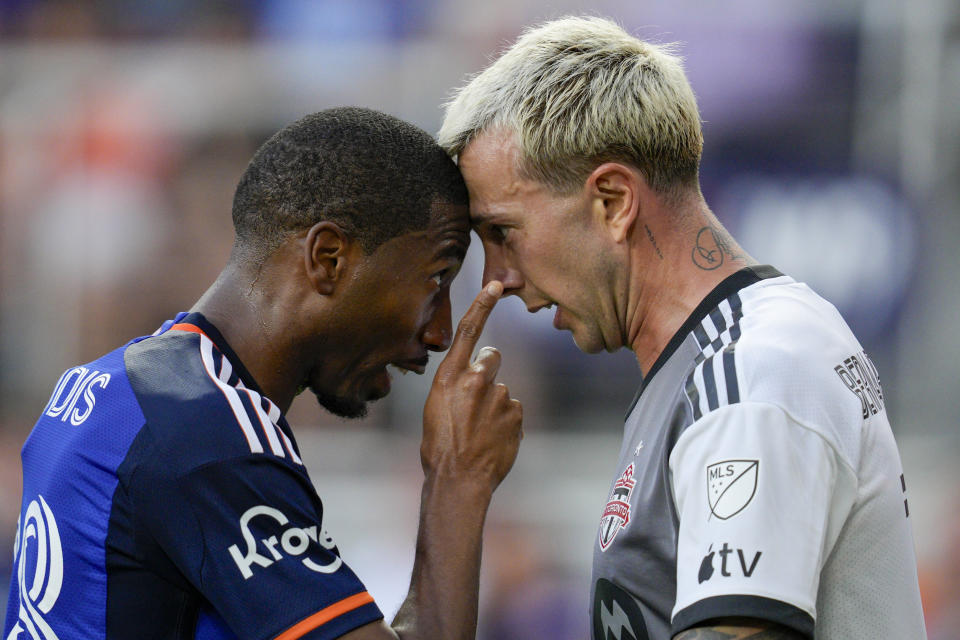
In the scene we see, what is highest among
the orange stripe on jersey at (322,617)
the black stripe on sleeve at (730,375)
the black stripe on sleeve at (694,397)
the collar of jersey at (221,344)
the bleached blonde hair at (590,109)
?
the bleached blonde hair at (590,109)

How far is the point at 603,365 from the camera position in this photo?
5.64m

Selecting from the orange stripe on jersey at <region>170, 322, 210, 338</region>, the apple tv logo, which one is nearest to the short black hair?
the orange stripe on jersey at <region>170, 322, 210, 338</region>

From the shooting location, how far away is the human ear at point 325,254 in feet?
7.86

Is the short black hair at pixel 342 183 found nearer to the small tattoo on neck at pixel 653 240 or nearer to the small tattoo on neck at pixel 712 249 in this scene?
the small tattoo on neck at pixel 653 240

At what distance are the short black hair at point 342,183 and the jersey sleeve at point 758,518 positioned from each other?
40.7 inches

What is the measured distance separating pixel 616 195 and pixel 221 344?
992 millimetres

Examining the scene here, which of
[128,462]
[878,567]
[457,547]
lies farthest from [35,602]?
A: [878,567]

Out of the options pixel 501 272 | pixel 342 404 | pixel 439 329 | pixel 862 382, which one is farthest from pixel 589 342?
pixel 862 382

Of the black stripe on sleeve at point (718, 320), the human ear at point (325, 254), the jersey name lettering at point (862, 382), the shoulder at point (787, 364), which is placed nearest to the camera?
the shoulder at point (787, 364)

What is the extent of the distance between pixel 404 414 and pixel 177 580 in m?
3.66

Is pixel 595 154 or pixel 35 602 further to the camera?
pixel 595 154

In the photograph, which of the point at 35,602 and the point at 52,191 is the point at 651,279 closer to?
the point at 35,602

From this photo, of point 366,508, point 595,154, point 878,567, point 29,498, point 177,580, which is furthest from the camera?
point 366,508

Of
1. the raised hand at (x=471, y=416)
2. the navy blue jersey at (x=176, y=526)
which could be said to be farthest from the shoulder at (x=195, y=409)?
the raised hand at (x=471, y=416)
